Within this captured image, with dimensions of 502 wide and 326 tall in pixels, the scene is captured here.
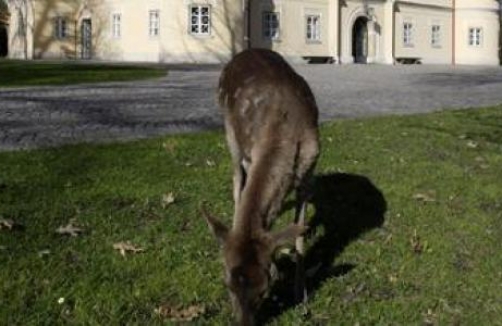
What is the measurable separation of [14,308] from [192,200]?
106 inches

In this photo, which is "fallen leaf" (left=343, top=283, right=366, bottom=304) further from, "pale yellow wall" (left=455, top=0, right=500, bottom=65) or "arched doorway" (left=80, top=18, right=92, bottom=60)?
"pale yellow wall" (left=455, top=0, right=500, bottom=65)

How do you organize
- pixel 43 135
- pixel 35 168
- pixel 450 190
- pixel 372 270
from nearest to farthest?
pixel 372 270 → pixel 35 168 → pixel 450 190 → pixel 43 135

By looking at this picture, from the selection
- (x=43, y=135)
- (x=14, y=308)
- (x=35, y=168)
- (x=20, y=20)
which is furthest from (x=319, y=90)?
(x=20, y=20)

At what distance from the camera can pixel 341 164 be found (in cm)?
967

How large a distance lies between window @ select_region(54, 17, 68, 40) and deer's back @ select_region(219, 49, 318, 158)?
50.0 metres

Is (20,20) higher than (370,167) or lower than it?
higher

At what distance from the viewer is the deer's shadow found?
5891 millimetres

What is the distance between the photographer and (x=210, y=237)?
6.78 metres

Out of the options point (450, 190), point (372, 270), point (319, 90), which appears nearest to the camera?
point (372, 270)

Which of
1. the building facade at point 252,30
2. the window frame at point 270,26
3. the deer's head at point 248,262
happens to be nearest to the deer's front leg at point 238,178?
the deer's head at point 248,262

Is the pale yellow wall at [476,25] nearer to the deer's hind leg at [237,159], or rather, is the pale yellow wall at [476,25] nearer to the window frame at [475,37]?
the window frame at [475,37]

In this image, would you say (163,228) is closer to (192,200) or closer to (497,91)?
(192,200)

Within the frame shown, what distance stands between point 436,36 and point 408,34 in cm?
472

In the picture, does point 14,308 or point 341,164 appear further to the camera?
point 341,164
